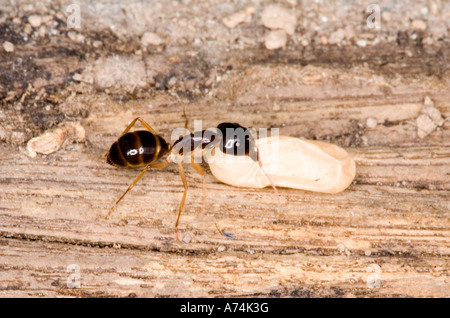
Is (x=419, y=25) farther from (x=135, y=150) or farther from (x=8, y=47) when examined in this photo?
(x=8, y=47)

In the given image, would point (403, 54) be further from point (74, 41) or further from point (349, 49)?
point (74, 41)

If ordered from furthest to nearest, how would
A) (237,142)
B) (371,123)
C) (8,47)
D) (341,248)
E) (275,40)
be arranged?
(275,40) → (8,47) → (371,123) → (237,142) → (341,248)

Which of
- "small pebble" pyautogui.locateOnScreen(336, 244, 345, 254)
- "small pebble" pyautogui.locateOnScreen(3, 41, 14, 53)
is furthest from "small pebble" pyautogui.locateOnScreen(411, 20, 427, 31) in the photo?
"small pebble" pyautogui.locateOnScreen(3, 41, 14, 53)

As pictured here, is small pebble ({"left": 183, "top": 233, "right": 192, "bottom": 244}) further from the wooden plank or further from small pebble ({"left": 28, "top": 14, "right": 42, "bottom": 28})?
small pebble ({"left": 28, "top": 14, "right": 42, "bottom": 28})

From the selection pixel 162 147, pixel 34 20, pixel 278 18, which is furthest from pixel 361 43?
pixel 34 20

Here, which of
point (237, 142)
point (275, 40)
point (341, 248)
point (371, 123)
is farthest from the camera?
point (275, 40)

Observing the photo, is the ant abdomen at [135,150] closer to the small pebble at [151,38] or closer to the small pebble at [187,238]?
the small pebble at [187,238]

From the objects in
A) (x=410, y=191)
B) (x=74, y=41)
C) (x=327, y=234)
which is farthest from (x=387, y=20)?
(x=74, y=41)
